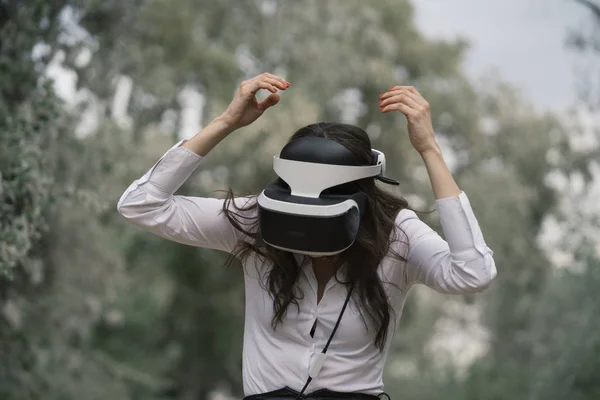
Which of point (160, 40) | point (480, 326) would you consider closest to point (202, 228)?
point (160, 40)

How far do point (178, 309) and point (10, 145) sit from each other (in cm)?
1633

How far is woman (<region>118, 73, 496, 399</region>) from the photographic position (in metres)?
3.12

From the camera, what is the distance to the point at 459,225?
3.07 meters

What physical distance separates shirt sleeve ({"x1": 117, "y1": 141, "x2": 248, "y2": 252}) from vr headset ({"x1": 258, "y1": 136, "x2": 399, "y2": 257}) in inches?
12.4

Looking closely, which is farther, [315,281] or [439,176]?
[315,281]

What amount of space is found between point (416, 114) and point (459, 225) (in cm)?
37

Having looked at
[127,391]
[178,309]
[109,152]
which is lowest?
[127,391]

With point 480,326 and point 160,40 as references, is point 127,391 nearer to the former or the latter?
point 160,40

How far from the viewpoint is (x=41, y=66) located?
8.40 meters

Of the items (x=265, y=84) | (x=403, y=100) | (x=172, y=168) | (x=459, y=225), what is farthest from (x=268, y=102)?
(x=459, y=225)

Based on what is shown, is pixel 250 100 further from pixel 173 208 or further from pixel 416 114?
pixel 416 114

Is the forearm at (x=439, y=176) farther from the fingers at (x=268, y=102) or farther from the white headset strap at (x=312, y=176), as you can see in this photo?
the fingers at (x=268, y=102)

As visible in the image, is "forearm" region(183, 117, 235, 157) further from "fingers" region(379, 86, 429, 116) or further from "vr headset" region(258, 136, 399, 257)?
"fingers" region(379, 86, 429, 116)

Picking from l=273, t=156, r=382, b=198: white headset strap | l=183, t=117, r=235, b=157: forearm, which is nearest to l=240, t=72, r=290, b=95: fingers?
l=183, t=117, r=235, b=157: forearm
